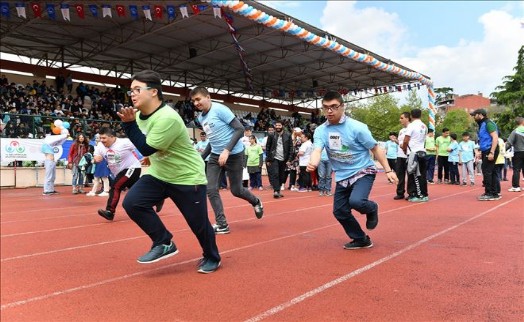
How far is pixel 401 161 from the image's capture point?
34.0 ft

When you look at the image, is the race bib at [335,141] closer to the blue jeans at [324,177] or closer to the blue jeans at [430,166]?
the blue jeans at [324,177]

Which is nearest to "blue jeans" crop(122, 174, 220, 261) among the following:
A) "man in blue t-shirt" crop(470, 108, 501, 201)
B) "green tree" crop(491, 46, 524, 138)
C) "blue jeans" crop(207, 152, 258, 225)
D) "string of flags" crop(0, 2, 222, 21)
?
"blue jeans" crop(207, 152, 258, 225)

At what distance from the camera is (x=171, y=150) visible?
12.2ft

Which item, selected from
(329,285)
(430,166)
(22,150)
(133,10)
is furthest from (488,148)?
(133,10)

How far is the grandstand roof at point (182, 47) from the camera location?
66.9 ft

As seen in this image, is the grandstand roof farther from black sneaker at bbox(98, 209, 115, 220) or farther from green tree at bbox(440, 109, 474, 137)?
green tree at bbox(440, 109, 474, 137)

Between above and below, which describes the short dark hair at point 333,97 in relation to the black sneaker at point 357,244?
above

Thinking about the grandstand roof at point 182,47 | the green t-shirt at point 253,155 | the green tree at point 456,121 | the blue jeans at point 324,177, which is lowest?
the blue jeans at point 324,177

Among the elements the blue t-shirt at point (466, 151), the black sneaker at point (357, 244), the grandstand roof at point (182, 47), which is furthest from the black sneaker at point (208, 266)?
the grandstand roof at point (182, 47)

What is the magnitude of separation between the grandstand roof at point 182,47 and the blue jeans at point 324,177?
895 centimetres

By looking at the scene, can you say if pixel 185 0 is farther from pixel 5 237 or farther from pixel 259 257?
pixel 5 237

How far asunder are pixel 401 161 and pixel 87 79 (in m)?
21.3

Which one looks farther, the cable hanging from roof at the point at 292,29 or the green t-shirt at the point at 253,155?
the cable hanging from roof at the point at 292,29

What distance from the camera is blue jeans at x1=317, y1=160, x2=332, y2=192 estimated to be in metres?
11.7
